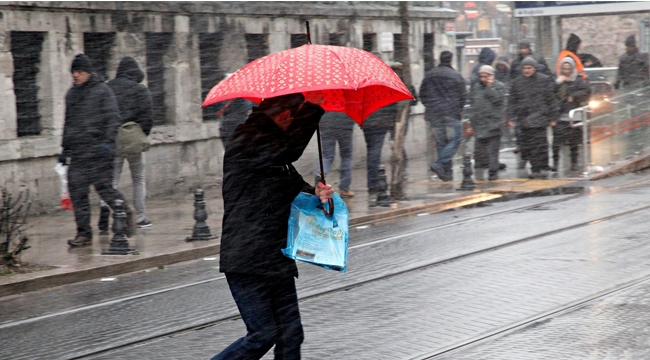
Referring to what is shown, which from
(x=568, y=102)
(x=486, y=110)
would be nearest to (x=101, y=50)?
(x=486, y=110)

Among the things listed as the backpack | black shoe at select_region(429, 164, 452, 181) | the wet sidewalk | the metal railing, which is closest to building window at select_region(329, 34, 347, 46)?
the wet sidewalk

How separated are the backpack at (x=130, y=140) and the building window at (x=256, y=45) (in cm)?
712

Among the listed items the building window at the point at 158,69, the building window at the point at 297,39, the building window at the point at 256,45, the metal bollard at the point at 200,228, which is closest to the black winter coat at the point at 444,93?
the building window at the point at 256,45

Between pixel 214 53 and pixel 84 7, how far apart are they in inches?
130

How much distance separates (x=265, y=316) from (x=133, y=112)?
7.82 metres

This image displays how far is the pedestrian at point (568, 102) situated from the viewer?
17734mm

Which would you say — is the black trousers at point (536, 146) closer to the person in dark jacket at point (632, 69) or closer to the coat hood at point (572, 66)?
the coat hood at point (572, 66)

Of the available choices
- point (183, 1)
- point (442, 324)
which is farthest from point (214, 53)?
point (442, 324)

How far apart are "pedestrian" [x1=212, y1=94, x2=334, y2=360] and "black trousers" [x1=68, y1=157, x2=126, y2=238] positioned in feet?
22.1

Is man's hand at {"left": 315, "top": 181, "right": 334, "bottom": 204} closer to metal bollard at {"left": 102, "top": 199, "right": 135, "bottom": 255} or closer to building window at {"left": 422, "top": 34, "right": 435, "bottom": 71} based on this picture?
metal bollard at {"left": 102, "top": 199, "right": 135, "bottom": 255}

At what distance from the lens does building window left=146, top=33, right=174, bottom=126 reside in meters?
17.3

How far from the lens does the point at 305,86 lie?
15.3 feet

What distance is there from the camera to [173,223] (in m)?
13.2

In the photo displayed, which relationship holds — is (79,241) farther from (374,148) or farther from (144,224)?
(374,148)
